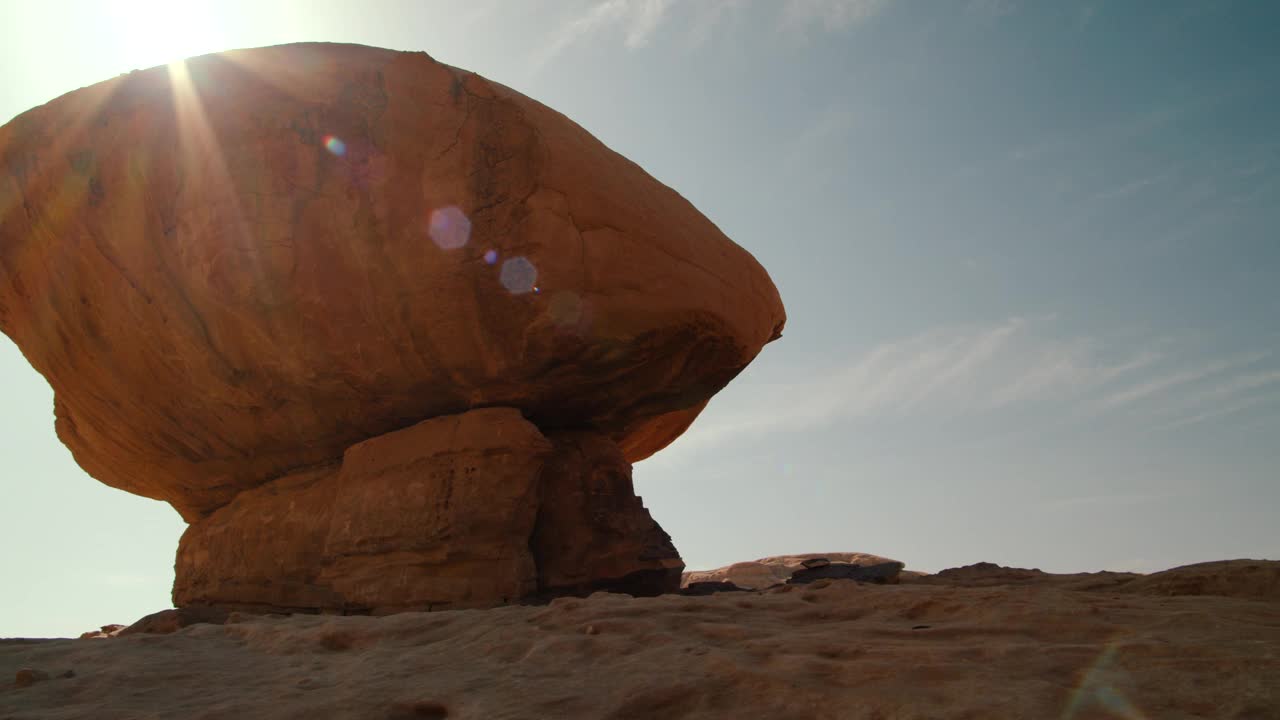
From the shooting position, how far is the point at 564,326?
5.61 metres

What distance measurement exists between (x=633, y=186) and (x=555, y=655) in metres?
4.33

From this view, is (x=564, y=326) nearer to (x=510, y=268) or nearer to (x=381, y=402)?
(x=510, y=268)

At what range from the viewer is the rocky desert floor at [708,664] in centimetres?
Answer: 176

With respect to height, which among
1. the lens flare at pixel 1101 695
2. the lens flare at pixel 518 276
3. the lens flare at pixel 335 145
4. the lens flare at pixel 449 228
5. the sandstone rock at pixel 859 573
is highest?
the lens flare at pixel 335 145

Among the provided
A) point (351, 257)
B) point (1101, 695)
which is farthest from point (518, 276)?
point (1101, 695)

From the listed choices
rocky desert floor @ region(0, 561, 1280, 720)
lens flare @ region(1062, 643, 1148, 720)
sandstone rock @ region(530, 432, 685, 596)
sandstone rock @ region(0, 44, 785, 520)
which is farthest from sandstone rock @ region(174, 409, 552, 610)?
lens flare @ region(1062, 643, 1148, 720)

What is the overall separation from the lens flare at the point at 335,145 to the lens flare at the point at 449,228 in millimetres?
921

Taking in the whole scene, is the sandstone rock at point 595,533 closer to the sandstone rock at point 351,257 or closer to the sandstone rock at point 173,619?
the sandstone rock at point 351,257

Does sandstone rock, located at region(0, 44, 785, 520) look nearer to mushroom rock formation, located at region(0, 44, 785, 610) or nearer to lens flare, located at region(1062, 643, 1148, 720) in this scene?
mushroom rock formation, located at region(0, 44, 785, 610)

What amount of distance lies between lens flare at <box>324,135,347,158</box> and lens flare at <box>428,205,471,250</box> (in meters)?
0.92

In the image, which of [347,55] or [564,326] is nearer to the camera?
[564,326]

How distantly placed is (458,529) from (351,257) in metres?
2.19

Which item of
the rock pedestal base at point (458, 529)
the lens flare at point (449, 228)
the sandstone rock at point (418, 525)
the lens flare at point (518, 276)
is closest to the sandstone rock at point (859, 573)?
the rock pedestal base at point (458, 529)

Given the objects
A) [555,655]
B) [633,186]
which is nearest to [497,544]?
[633,186]
